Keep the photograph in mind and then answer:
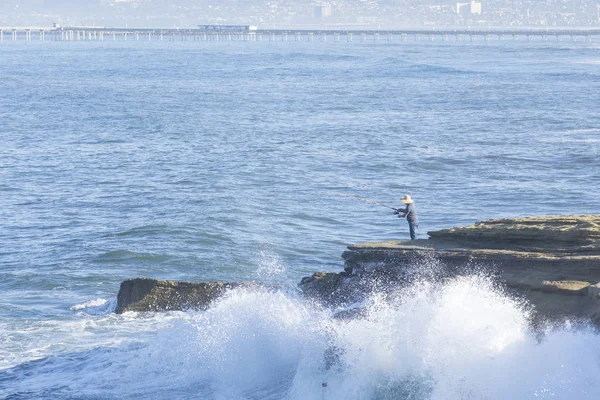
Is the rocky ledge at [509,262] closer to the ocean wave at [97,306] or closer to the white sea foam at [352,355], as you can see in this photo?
the white sea foam at [352,355]

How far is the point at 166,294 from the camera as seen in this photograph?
18.6 meters

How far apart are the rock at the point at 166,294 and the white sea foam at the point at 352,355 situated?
54cm

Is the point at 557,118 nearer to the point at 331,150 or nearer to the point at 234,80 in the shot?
the point at 331,150

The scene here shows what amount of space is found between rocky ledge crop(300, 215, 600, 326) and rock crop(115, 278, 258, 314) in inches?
80.0

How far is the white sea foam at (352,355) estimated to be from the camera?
1273cm

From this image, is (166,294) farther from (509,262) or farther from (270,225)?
(270,225)

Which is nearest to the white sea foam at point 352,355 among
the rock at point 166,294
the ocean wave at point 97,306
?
the rock at point 166,294

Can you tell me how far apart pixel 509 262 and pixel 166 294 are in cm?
693

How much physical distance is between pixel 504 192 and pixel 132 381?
1829 cm

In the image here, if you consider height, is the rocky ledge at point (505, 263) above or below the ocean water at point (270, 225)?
above

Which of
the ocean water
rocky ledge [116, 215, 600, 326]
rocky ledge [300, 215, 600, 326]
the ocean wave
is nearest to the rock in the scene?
the ocean water

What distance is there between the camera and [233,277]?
72.9ft

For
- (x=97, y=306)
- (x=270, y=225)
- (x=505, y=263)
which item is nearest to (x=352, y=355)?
(x=505, y=263)

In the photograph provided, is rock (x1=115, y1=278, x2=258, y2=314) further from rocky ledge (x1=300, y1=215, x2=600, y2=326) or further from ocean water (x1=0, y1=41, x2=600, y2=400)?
rocky ledge (x1=300, y1=215, x2=600, y2=326)
